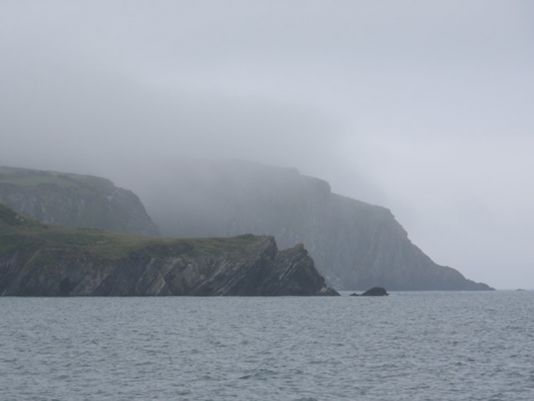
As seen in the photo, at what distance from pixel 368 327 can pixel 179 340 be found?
34.2m

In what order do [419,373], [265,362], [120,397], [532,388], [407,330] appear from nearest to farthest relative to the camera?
1. [120,397]
2. [532,388]
3. [419,373]
4. [265,362]
5. [407,330]

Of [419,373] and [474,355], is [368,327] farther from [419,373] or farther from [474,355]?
[419,373]

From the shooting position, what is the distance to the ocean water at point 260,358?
60.5 metres

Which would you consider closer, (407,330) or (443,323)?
(407,330)

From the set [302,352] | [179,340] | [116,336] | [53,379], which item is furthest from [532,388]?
[116,336]

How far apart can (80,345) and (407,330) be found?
45055 mm

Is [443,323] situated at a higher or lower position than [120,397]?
higher

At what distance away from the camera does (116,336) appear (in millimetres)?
99250

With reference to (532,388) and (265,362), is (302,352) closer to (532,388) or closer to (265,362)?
(265,362)

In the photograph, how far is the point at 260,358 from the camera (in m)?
78.6

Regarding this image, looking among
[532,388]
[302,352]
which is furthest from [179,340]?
[532,388]

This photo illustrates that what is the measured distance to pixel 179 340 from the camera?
313ft

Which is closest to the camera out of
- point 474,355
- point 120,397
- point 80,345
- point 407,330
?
point 120,397

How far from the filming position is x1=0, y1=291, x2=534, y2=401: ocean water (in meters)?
60.5
